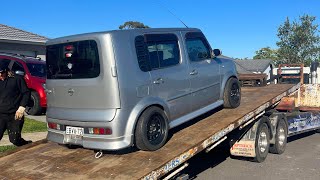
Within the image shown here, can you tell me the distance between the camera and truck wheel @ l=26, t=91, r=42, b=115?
1159 centimetres

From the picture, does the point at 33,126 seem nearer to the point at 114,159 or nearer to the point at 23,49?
the point at 114,159

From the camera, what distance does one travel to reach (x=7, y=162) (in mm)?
4727

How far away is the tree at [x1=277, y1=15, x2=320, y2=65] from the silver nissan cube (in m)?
43.5

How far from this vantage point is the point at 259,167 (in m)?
6.97

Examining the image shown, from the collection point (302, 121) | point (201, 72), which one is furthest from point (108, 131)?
point (302, 121)

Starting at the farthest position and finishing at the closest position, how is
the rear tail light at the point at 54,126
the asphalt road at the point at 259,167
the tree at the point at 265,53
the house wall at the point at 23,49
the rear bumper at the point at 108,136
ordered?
1. the tree at the point at 265,53
2. the house wall at the point at 23,49
3. the asphalt road at the point at 259,167
4. the rear tail light at the point at 54,126
5. the rear bumper at the point at 108,136

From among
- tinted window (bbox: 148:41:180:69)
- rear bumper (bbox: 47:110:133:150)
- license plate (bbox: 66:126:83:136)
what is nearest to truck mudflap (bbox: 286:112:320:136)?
tinted window (bbox: 148:41:180:69)

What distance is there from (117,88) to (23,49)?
16.0m

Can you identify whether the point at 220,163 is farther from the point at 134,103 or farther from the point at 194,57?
the point at 134,103

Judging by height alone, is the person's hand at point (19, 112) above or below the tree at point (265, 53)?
below

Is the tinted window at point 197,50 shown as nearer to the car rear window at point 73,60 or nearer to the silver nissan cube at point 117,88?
the silver nissan cube at point 117,88

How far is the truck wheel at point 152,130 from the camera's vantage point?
179 inches

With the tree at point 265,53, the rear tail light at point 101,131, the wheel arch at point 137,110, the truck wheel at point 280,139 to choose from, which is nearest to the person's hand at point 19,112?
the rear tail light at point 101,131

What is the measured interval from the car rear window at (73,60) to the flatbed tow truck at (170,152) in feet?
3.55
